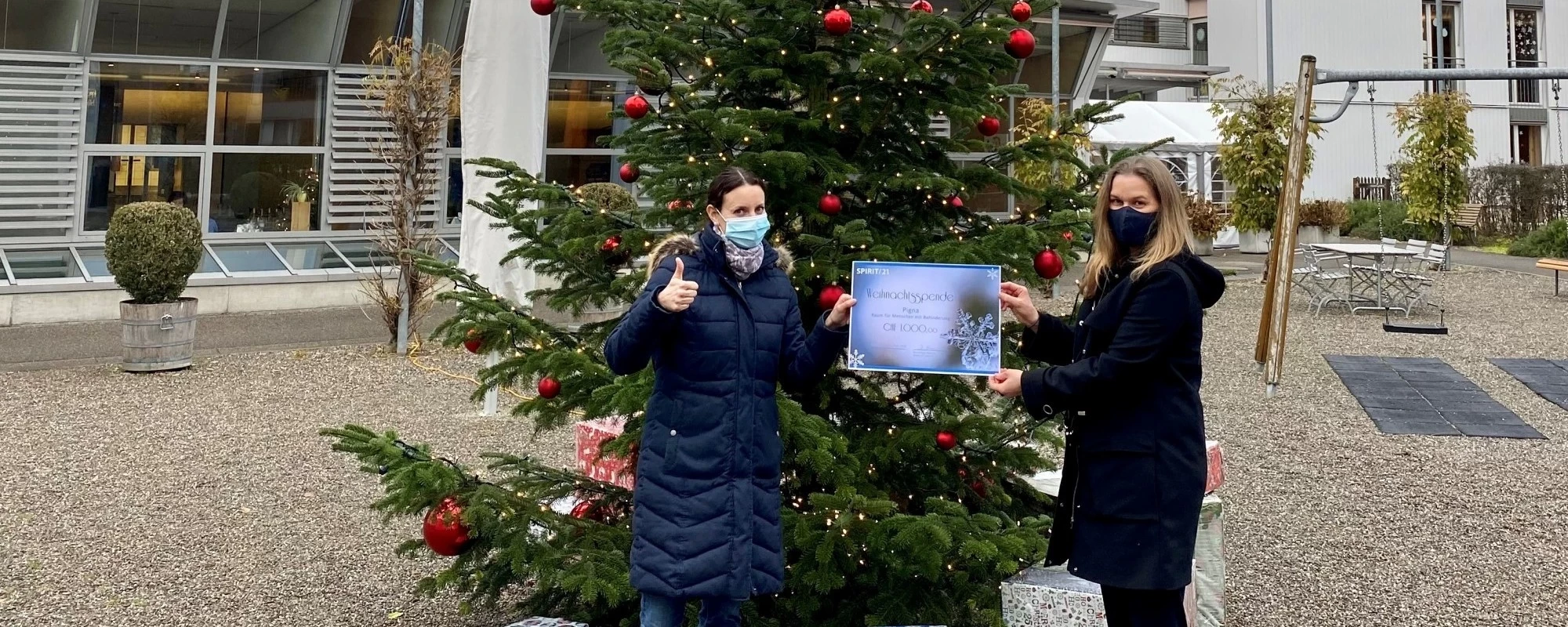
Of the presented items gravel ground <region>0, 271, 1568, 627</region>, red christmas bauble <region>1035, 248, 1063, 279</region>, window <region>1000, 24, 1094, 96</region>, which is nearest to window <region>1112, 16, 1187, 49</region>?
window <region>1000, 24, 1094, 96</region>

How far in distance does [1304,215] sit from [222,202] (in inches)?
849

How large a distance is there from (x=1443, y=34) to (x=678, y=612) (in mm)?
43603

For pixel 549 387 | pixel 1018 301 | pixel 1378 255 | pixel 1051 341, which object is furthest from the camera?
pixel 1378 255

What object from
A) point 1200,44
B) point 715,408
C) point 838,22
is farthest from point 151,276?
point 1200,44

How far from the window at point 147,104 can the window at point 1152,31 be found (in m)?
29.5

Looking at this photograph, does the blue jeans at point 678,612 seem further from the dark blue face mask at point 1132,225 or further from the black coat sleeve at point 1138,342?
the dark blue face mask at point 1132,225

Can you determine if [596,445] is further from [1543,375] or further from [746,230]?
[1543,375]

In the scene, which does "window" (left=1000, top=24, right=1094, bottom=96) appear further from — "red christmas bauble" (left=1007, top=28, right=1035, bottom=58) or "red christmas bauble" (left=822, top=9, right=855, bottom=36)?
"red christmas bauble" (left=822, top=9, right=855, bottom=36)

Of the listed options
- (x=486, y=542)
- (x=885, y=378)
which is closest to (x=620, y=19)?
(x=885, y=378)

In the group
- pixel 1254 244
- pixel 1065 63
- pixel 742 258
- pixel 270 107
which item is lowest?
pixel 742 258

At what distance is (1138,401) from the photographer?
2951 mm

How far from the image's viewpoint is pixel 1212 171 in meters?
26.8

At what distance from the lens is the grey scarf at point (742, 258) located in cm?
316

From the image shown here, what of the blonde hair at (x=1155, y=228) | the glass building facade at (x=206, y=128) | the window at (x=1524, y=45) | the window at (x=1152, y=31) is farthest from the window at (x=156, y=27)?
the window at (x=1524, y=45)
